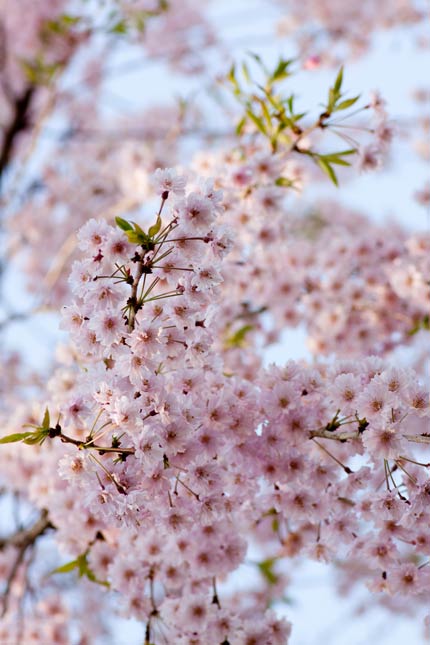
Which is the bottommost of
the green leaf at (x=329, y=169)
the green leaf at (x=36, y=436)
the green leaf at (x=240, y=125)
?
the green leaf at (x=36, y=436)

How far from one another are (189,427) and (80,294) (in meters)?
0.52

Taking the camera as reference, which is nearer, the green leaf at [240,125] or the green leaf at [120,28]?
the green leaf at [240,125]

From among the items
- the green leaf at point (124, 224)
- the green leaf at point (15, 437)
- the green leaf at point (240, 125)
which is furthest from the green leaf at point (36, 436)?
→ the green leaf at point (240, 125)

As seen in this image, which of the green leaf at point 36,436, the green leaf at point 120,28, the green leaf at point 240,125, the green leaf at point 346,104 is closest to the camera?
the green leaf at point 36,436

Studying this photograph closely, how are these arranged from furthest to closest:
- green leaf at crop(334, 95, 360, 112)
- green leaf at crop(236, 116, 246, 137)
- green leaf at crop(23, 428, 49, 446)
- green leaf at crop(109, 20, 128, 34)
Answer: green leaf at crop(109, 20, 128, 34) → green leaf at crop(236, 116, 246, 137) → green leaf at crop(334, 95, 360, 112) → green leaf at crop(23, 428, 49, 446)

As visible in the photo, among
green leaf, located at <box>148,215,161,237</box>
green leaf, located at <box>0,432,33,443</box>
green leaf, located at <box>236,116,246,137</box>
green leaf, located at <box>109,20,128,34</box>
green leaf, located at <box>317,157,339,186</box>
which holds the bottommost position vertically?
green leaf, located at <box>0,432,33,443</box>

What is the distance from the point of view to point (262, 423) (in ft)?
7.34

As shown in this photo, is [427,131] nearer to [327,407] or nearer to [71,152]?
[71,152]

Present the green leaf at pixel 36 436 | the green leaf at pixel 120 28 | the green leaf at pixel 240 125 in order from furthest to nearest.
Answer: the green leaf at pixel 120 28
the green leaf at pixel 240 125
the green leaf at pixel 36 436

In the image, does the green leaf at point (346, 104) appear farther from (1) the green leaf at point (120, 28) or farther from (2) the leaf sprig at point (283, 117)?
(1) the green leaf at point (120, 28)

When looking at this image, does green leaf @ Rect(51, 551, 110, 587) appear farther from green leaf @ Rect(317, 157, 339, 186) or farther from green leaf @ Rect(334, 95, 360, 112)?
green leaf @ Rect(334, 95, 360, 112)

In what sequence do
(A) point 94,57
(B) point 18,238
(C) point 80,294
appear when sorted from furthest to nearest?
(A) point 94,57 < (B) point 18,238 < (C) point 80,294

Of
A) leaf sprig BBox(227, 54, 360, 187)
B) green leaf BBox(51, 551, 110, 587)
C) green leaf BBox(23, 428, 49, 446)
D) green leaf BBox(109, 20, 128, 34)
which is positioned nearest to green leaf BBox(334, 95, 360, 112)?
leaf sprig BBox(227, 54, 360, 187)

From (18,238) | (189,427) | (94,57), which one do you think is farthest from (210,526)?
(94,57)
